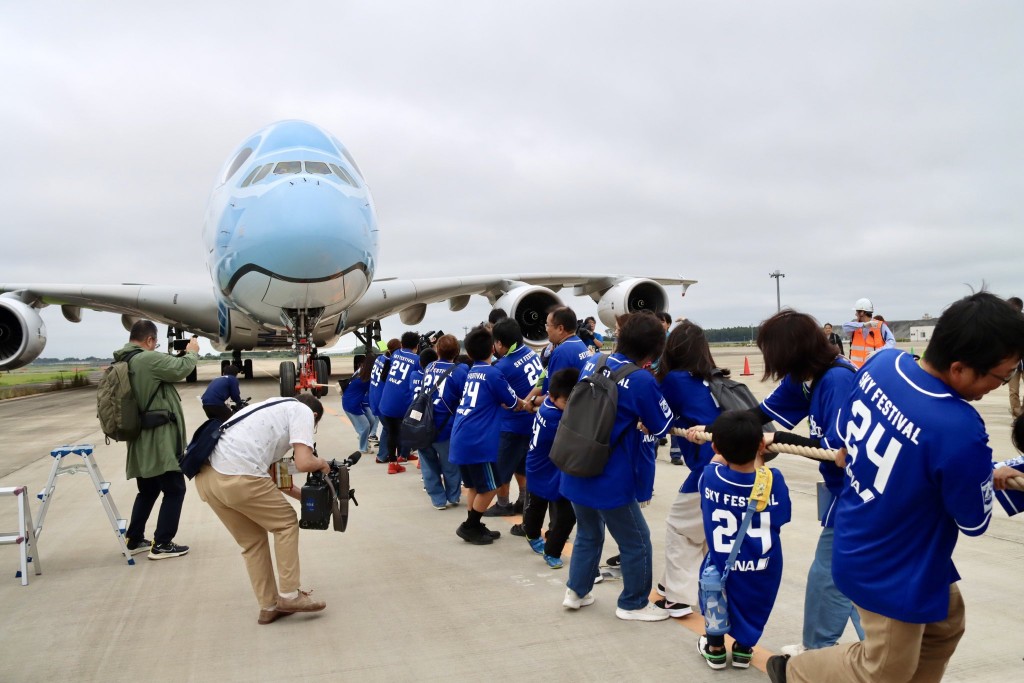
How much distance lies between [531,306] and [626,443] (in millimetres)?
13475

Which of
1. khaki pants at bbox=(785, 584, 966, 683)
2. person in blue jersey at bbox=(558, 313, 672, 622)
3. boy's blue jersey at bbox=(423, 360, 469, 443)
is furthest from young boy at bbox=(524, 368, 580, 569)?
khaki pants at bbox=(785, 584, 966, 683)

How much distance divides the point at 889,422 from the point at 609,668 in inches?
68.2

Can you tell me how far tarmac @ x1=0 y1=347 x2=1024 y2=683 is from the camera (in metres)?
→ 3.13

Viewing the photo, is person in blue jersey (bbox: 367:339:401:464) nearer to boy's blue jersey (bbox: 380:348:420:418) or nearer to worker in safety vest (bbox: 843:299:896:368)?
boy's blue jersey (bbox: 380:348:420:418)

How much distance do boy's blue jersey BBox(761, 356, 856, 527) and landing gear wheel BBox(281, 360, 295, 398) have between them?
24.4ft

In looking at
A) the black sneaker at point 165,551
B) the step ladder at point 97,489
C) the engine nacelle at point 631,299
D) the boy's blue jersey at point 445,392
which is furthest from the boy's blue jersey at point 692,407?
the engine nacelle at point 631,299

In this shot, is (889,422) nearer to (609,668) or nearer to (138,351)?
(609,668)

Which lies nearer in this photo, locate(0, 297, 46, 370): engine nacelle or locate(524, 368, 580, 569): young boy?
locate(524, 368, 580, 569): young boy

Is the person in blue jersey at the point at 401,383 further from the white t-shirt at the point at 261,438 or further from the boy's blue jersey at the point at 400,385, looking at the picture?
the white t-shirt at the point at 261,438

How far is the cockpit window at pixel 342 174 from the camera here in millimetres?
11234

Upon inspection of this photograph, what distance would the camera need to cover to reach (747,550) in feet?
9.73

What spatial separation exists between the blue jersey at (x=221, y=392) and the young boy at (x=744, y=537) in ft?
9.16

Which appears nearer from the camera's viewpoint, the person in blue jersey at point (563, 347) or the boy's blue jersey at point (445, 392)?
the person in blue jersey at point (563, 347)

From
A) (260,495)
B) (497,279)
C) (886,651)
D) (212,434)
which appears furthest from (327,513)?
(497,279)
